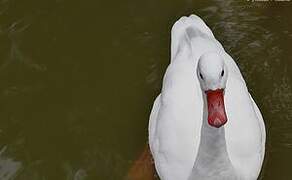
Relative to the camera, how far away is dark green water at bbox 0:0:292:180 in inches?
204

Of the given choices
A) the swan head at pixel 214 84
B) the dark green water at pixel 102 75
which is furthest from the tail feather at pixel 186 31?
the swan head at pixel 214 84

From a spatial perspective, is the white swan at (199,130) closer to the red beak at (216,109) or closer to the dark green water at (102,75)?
the red beak at (216,109)

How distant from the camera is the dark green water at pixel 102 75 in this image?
5.19 meters

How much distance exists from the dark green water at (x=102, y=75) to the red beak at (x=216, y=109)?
4.70ft

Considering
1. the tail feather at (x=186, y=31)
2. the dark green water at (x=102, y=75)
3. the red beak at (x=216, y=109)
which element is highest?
the red beak at (x=216, y=109)

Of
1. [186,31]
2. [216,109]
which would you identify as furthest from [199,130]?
[186,31]

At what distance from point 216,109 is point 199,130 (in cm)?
76

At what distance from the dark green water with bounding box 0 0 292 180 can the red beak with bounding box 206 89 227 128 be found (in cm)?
143

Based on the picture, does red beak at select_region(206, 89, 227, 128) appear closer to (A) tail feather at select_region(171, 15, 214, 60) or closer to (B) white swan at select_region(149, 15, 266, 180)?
(B) white swan at select_region(149, 15, 266, 180)

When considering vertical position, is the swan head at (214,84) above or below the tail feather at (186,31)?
above

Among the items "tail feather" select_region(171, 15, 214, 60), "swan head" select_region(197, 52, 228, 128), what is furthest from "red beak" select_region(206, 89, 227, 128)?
"tail feather" select_region(171, 15, 214, 60)

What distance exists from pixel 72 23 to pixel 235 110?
7.29 ft

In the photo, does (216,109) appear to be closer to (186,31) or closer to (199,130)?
(199,130)

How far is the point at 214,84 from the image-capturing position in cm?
366
